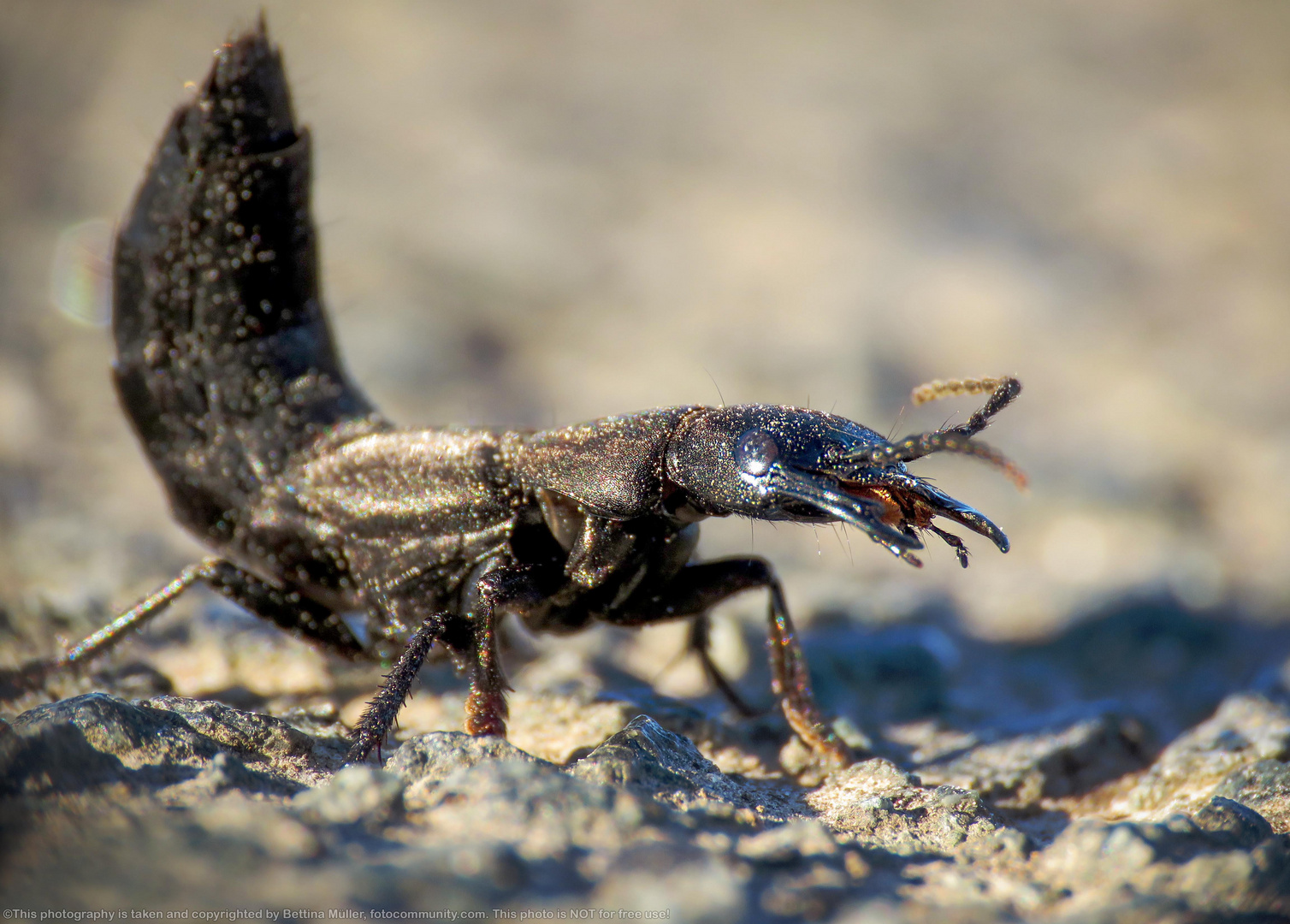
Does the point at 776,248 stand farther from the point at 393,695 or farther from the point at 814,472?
the point at 393,695

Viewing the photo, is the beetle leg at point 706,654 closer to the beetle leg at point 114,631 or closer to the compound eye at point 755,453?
the compound eye at point 755,453

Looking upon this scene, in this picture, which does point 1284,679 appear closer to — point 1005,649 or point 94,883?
point 1005,649

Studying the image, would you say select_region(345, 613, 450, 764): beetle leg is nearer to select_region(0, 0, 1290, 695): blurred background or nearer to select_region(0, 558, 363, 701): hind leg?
select_region(0, 558, 363, 701): hind leg

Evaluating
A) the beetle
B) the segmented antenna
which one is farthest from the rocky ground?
the segmented antenna

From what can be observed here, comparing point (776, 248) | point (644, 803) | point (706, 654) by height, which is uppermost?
point (776, 248)

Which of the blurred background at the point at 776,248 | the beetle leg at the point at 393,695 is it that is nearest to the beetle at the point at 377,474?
the beetle leg at the point at 393,695

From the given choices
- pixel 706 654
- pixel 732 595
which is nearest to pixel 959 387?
pixel 732 595
